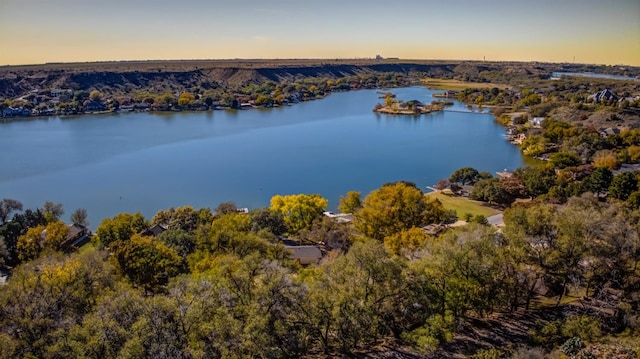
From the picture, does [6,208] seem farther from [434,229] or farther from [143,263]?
[434,229]

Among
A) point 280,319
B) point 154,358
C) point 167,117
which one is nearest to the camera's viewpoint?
point 154,358

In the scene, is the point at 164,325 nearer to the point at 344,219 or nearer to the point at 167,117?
the point at 344,219

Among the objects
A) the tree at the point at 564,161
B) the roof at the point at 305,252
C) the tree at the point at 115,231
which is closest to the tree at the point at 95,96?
the tree at the point at 115,231

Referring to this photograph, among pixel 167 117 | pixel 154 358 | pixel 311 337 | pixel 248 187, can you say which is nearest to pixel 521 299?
pixel 311 337

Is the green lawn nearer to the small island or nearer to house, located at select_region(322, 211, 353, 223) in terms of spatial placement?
house, located at select_region(322, 211, 353, 223)

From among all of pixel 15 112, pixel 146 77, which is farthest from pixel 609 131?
pixel 146 77

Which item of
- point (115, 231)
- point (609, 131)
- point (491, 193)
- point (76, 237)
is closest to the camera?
point (115, 231)
